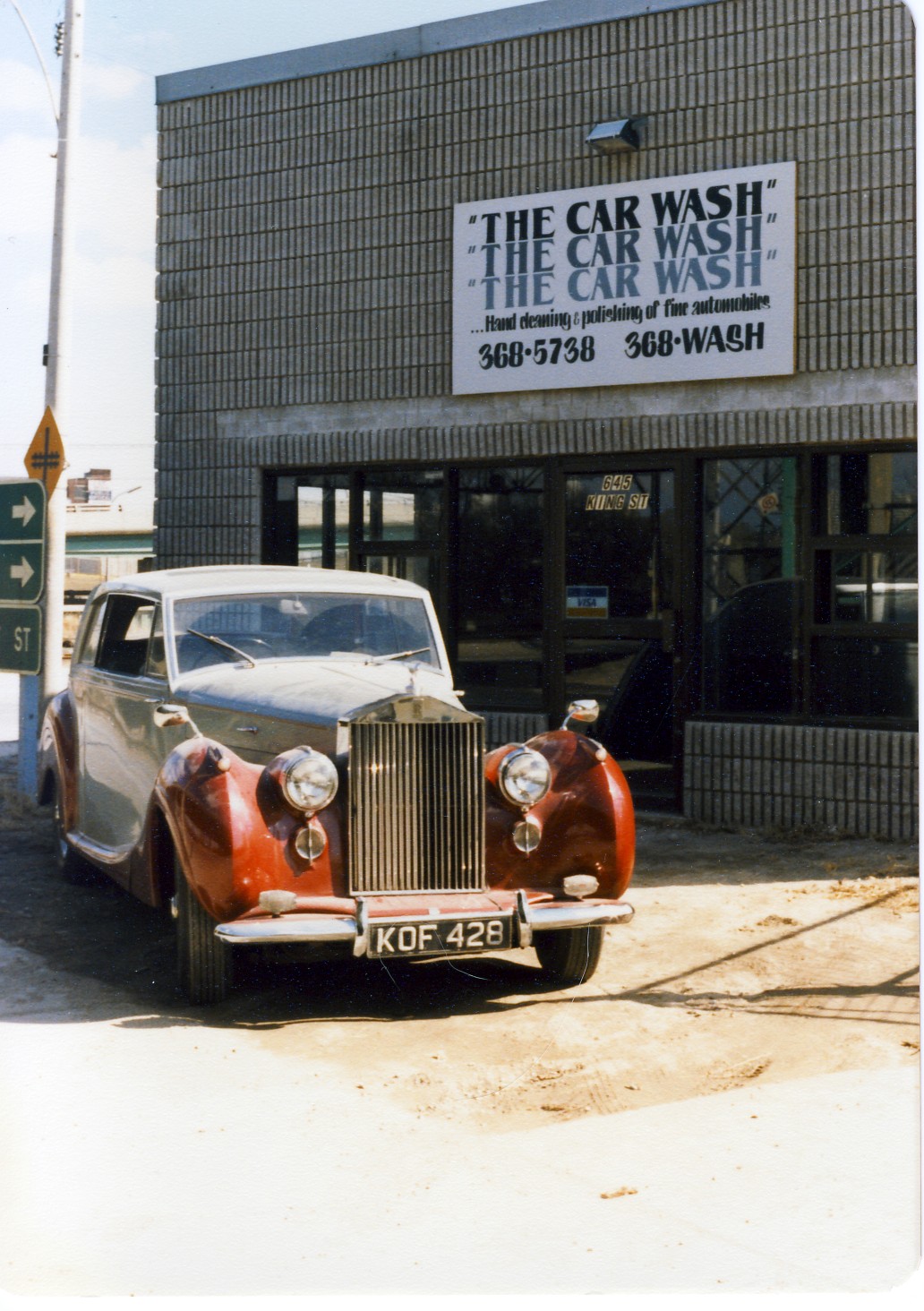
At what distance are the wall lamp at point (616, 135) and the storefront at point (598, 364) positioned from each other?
0.06 metres

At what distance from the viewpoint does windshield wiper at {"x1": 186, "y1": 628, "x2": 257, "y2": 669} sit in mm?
6148

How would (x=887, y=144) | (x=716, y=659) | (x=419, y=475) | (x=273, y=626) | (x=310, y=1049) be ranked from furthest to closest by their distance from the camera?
(x=419, y=475) → (x=716, y=659) → (x=887, y=144) → (x=273, y=626) → (x=310, y=1049)

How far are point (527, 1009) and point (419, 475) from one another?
521 centimetres

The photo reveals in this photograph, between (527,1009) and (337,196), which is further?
(337,196)

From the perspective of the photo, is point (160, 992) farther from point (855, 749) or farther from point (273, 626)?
point (855, 749)

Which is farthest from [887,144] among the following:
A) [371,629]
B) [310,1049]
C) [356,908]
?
[310,1049]

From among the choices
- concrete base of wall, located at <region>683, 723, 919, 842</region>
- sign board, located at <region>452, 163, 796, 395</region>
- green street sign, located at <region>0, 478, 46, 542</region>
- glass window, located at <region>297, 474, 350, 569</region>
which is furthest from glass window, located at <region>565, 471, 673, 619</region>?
green street sign, located at <region>0, 478, 46, 542</region>

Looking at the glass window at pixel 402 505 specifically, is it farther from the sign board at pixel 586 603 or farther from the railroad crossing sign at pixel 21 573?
the railroad crossing sign at pixel 21 573

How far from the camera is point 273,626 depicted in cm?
628

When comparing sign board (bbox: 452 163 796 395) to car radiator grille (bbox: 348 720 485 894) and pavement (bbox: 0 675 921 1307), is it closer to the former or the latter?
car radiator grille (bbox: 348 720 485 894)

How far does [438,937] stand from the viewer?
4.89 metres

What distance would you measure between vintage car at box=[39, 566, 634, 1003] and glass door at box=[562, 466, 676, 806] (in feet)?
8.79

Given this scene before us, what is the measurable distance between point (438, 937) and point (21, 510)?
3077 millimetres

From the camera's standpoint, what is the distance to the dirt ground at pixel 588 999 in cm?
447
